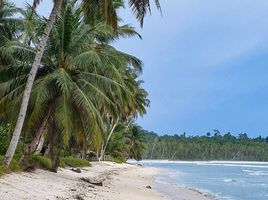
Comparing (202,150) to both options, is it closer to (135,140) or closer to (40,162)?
(135,140)

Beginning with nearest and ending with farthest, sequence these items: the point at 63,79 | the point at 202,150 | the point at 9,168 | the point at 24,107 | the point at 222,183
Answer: the point at 24,107 → the point at 9,168 → the point at 63,79 → the point at 222,183 → the point at 202,150

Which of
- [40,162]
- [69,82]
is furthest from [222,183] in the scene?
[69,82]

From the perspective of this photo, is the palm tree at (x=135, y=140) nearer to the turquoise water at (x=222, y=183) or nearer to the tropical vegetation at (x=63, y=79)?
the turquoise water at (x=222, y=183)

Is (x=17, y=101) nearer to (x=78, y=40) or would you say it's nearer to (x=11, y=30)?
(x=78, y=40)

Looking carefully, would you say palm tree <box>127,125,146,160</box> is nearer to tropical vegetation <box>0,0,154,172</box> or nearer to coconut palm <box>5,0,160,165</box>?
tropical vegetation <box>0,0,154,172</box>

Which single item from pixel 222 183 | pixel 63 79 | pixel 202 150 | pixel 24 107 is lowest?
pixel 222 183

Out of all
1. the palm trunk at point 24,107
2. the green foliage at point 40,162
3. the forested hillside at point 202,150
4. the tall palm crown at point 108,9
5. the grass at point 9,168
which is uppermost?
the forested hillside at point 202,150

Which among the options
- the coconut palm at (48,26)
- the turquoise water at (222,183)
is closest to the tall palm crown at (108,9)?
the coconut palm at (48,26)

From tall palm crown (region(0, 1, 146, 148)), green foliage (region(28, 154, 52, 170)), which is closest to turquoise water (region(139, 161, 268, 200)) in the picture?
tall palm crown (region(0, 1, 146, 148))

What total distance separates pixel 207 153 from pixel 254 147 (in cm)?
1930

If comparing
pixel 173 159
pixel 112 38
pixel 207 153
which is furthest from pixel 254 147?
pixel 112 38

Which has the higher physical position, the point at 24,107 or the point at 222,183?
the point at 24,107

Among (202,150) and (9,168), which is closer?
(9,168)

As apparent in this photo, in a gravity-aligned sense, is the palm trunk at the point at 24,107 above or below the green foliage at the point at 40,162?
above
